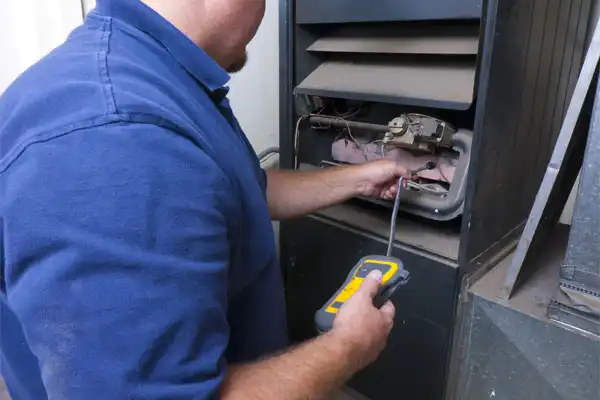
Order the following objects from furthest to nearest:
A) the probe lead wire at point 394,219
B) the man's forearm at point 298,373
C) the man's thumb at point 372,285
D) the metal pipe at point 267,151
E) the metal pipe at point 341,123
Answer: the metal pipe at point 267,151, the metal pipe at point 341,123, the probe lead wire at point 394,219, the man's thumb at point 372,285, the man's forearm at point 298,373

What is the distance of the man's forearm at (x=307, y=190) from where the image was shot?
95cm

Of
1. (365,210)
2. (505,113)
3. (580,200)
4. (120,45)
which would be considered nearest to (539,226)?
(580,200)

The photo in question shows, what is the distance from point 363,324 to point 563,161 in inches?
17.2

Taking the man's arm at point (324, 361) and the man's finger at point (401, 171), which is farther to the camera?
the man's finger at point (401, 171)

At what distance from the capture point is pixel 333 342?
56 cm

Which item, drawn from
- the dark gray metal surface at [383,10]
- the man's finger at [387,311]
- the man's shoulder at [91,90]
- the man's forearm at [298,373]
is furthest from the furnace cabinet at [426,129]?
the man's shoulder at [91,90]

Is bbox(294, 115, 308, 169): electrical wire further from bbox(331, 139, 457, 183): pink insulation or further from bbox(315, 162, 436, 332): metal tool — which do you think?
bbox(315, 162, 436, 332): metal tool

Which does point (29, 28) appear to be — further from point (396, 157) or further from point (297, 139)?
point (396, 157)

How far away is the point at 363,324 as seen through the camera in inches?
23.0

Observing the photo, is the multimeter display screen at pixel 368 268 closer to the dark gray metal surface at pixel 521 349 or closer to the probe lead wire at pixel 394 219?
the probe lead wire at pixel 394 219

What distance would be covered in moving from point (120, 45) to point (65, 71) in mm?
66

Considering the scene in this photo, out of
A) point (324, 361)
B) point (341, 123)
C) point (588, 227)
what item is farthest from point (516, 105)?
point (324, 361)

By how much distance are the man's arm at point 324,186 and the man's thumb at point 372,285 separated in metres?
0.33

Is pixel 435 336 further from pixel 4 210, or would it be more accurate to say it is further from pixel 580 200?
pixel 4 210
